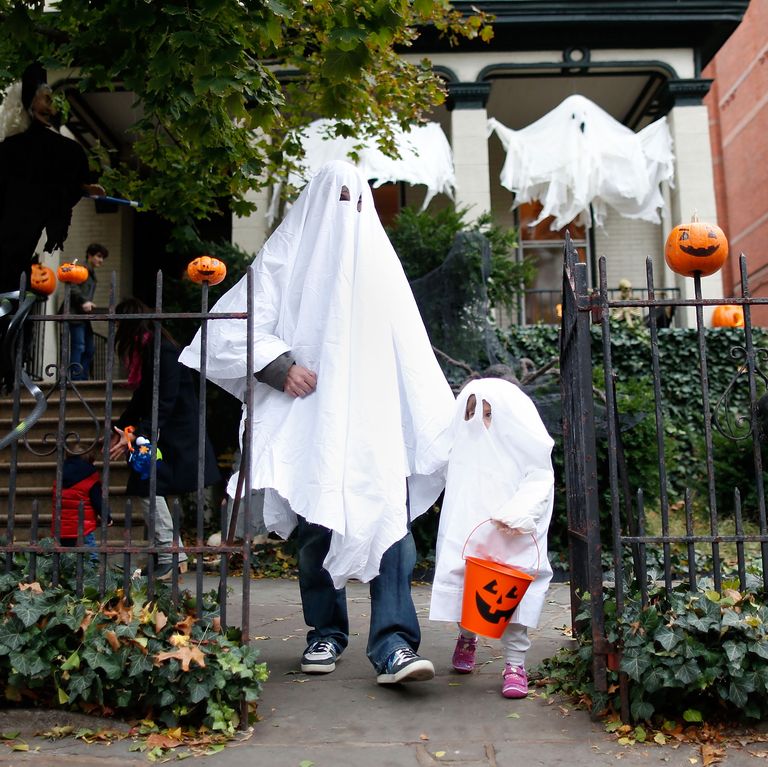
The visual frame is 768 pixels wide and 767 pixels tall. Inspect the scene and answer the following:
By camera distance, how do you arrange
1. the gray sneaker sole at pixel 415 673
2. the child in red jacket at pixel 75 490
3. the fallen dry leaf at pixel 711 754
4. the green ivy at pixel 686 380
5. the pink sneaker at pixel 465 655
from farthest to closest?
the green ivy at pixel 686 380, the child in red jacket at pixel 75 490, the pink sneaker at pixel 465 655, the gray sneaker sole at pixel 415 673, the fallen dry leaf at pixel 711 754

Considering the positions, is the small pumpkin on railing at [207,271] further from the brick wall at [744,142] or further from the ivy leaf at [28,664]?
the brick wall at [744,142]

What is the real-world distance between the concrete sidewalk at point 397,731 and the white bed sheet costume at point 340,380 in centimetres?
51

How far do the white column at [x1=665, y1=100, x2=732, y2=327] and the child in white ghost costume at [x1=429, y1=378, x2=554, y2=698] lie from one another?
8736 millimetres

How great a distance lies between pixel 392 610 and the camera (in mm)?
3502

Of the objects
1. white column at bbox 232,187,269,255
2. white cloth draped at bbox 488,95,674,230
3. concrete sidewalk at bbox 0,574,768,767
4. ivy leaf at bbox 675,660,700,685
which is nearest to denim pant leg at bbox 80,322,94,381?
white column at bbox 232,187,269,255

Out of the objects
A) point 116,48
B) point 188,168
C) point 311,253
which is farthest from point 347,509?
point 188,168

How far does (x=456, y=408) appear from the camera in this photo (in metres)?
3.90

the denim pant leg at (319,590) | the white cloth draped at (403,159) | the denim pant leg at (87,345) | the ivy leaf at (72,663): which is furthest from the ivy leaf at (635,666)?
the denim pant leg at (87,345)

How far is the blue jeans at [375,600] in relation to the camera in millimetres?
3484

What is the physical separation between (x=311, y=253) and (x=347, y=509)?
1221 millimetres

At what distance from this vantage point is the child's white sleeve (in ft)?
11.3

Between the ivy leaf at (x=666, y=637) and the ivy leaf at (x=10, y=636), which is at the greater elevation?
the ivy leaf at (x=10, y=636)

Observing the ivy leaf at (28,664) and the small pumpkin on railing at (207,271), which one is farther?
the small pumpkin on railing at (207,271)

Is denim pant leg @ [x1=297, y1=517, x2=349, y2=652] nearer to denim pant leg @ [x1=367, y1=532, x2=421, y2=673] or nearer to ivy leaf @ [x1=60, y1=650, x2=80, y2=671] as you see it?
denim pant leg @ [x1=367, y1=532, x2=421, y2=673]
